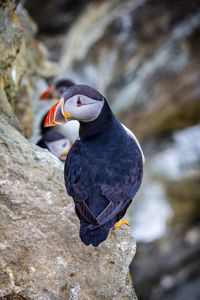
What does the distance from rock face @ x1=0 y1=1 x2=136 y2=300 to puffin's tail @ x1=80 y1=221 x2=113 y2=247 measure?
6.3 inches

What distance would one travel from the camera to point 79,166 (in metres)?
3.51

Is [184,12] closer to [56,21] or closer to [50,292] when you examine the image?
[56,21]

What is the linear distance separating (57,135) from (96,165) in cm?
144

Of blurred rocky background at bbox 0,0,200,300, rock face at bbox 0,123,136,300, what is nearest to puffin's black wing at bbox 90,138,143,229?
rock face at bbox 0,123,136,300

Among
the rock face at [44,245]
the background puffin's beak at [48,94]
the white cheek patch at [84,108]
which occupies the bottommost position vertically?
the background puffin's beak at [48,94]

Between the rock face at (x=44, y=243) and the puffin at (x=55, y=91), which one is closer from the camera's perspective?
the rock face at (x=44, y=243)

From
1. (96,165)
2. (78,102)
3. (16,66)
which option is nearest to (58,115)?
(78,102)

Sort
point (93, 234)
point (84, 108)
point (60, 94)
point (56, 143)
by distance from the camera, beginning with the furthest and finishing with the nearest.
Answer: point (60, 94) → point (56, 143) → point (84, 108) → point (93, 234)

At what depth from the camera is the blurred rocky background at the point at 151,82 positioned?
7.21 metres

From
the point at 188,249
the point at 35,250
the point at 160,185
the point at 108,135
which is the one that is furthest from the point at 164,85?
the point at 35,250

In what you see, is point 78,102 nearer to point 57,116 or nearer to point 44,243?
point 57,116

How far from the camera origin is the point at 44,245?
3.24 meters

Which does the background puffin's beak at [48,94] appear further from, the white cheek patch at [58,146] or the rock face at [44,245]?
the rock face at [44,245]

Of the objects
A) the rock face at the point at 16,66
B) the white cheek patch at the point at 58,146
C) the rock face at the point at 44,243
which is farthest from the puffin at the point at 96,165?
the white cheek patch at the point at 58,146
